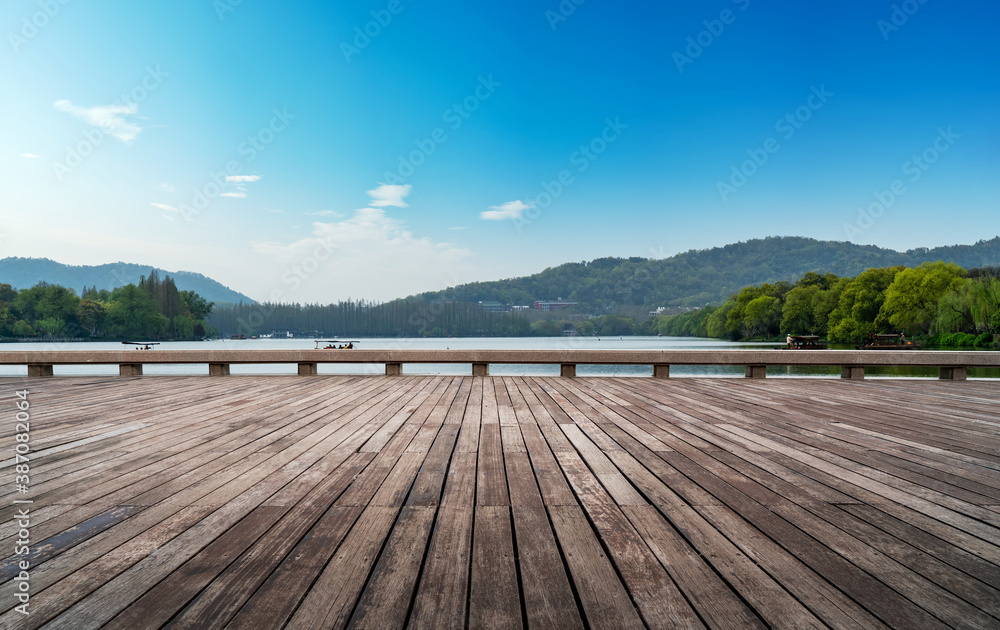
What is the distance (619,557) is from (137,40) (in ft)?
53.8

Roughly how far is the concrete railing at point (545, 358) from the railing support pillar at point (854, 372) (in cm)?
1

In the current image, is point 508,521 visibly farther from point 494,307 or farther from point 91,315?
point 494,307

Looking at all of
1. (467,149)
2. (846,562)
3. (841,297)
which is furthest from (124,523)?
(841,297)

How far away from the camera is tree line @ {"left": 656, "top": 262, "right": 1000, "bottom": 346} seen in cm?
3697

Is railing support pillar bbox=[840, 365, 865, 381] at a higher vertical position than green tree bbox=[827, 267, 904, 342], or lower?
lower

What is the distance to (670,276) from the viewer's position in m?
96.3

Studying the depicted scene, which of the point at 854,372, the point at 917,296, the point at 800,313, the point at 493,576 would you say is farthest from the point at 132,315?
the point at 917,296

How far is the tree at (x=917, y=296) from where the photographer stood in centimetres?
4147

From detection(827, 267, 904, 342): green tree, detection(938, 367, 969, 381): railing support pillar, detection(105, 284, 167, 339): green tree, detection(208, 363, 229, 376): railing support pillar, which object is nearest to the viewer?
detection(938, 367, 969, 381): railing support pillar

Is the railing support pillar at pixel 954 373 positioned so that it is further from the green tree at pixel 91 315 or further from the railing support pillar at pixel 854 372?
the green tree at pixel 91 315

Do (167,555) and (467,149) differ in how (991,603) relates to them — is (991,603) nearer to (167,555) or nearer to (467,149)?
(167,555)

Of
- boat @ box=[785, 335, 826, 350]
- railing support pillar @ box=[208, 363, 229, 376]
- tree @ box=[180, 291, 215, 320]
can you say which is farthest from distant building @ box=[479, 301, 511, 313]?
railing support pillar @ box=[208, 363, 229, 376]

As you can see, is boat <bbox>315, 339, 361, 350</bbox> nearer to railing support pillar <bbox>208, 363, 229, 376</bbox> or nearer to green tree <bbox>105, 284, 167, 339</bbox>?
railing support pillar <bbox>208, 363, 229, 376</bbox>

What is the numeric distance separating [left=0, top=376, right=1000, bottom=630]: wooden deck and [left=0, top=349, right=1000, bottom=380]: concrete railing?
274cm
